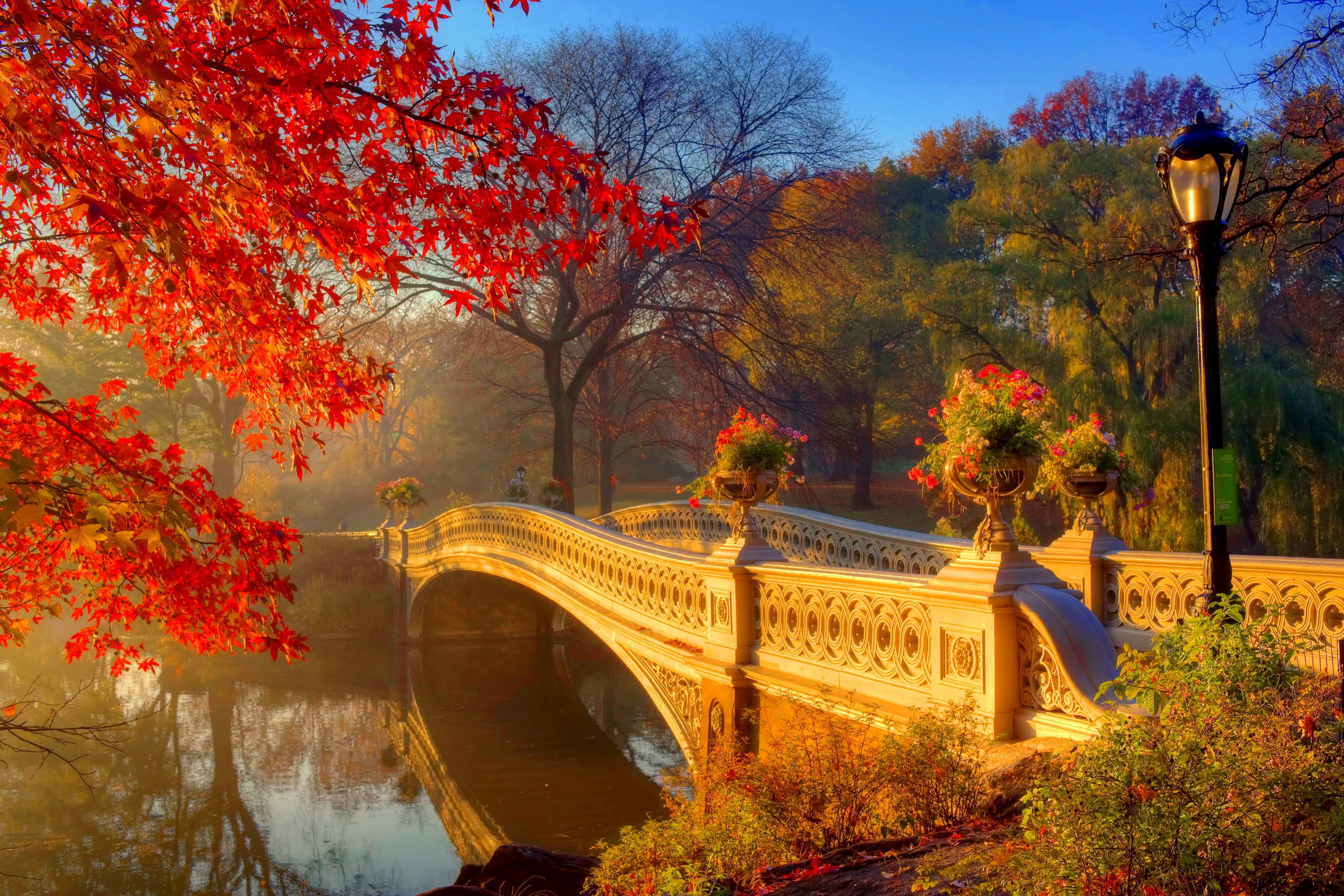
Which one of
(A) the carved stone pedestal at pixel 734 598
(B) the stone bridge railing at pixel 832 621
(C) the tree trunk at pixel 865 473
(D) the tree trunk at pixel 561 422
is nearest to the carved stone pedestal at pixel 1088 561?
(B) the stone bridge railing at pixel 832 621

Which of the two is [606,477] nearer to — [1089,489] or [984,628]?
[1089,489]

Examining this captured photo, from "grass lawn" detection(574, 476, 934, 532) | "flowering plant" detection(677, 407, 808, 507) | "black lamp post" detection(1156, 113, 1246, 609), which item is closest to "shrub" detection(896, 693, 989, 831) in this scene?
"black lamp post" detection(1156, 113, 1246, 609)

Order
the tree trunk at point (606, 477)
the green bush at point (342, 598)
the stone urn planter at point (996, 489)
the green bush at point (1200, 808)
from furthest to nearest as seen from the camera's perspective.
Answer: the tree trunk at point (606, 477) → the green bush at point (342, 598) → the stone urn planter at point (996, 489) → the green bush at point (1200, 808)

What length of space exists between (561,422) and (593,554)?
34.4ft

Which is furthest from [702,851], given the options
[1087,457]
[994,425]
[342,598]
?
[342,598]

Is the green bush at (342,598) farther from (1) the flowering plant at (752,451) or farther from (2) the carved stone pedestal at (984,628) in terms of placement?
(2) the carved stone pedestal at (984,628)

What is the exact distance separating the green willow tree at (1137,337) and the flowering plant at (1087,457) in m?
5.37

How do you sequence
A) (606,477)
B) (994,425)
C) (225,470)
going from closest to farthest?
(994,425), (606,477), (225,470)

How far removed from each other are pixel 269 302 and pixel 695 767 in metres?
4.03

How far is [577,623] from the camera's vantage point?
1072 inches

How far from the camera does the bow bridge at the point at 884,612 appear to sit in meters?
5.19

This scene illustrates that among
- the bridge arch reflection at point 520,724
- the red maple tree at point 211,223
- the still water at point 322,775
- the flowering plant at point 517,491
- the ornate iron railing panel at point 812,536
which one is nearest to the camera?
the red maple tree at point 211,223

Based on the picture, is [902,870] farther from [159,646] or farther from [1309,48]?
[159,646]

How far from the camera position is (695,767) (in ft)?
20.9
